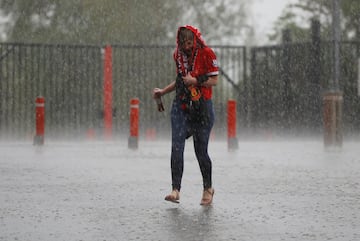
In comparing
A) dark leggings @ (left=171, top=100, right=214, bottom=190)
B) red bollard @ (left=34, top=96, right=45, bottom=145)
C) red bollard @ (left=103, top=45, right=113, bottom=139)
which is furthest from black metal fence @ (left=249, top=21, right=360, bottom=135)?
dark leggings @ (left=171, top=100, right=214, bottom=190)

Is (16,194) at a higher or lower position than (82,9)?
lower

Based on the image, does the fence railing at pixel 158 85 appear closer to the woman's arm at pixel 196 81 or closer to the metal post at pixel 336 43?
the metal post at pixel 336 43

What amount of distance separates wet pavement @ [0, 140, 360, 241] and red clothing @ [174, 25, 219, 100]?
1.21 m

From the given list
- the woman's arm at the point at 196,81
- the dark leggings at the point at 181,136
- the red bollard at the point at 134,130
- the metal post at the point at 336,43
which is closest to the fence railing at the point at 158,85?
the metal post at the point at 336,43

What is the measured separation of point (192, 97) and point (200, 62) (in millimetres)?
332

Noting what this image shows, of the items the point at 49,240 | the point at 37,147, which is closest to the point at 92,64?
the point at 37,147

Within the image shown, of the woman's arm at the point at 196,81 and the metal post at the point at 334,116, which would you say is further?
the metal post at the point at 334,116

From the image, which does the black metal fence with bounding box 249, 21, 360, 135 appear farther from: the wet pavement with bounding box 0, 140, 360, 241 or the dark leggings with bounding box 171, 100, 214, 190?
the dark leggings with bounding box 171, 100, 214, 190

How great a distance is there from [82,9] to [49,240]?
2541cm

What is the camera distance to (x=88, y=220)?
7730 millimetres

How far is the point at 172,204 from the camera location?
8.92 meters

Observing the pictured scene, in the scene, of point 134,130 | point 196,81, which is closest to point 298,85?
point 134,130

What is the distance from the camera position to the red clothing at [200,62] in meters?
8.80

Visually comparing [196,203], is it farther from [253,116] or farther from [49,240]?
[253,116]
